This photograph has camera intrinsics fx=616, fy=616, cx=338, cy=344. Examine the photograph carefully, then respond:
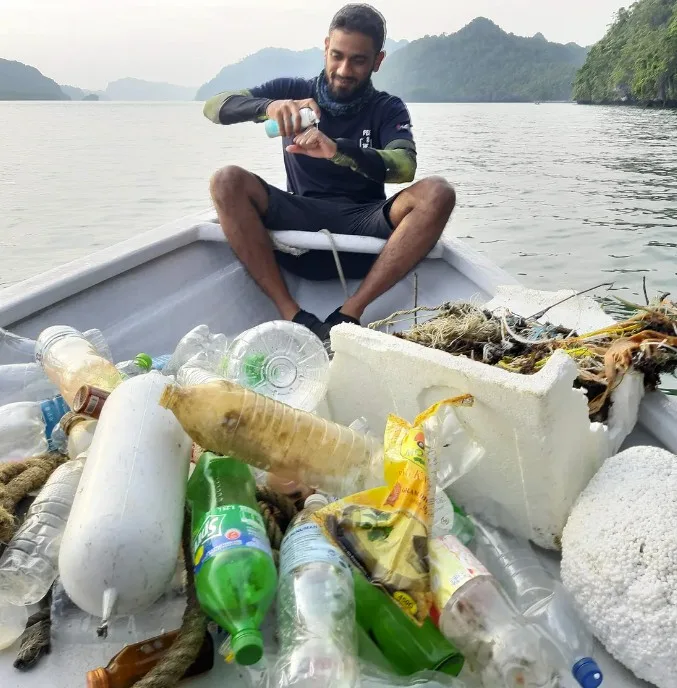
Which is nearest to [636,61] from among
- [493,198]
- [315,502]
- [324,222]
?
[493,198]

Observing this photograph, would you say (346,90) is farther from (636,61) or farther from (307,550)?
(636,61)

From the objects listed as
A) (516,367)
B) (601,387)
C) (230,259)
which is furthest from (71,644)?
(230,259)

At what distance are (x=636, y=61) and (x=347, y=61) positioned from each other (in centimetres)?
4974

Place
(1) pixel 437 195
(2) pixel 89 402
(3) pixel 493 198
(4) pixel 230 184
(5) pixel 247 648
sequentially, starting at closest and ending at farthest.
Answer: (5) pixel 247 648
(2) pixel 89 402
(1) pixel 437 195
(4) pixel 230 184
(3) pixel 493 198

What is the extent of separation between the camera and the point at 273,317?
2.89 metres

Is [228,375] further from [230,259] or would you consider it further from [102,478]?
[230,259]

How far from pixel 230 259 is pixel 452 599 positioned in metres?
2.38

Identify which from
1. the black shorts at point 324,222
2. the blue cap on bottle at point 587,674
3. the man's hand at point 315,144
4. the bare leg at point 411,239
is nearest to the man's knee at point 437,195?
the bare leg at point 411,239

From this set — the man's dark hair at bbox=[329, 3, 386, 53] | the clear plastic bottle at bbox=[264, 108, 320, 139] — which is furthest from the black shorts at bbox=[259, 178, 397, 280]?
the man's dark hair at bbox=[329, 3, 386, 53]

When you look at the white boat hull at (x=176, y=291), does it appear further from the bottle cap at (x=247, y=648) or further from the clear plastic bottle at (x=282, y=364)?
the bottle cap at (x=247, y=648)

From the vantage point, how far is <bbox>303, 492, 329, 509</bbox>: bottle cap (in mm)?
1217

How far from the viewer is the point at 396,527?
1.05 m

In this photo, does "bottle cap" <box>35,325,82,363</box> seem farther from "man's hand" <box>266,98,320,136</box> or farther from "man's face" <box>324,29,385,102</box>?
"man's face" <box>324,29,385,102</box>

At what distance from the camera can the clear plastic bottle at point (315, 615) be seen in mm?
897
